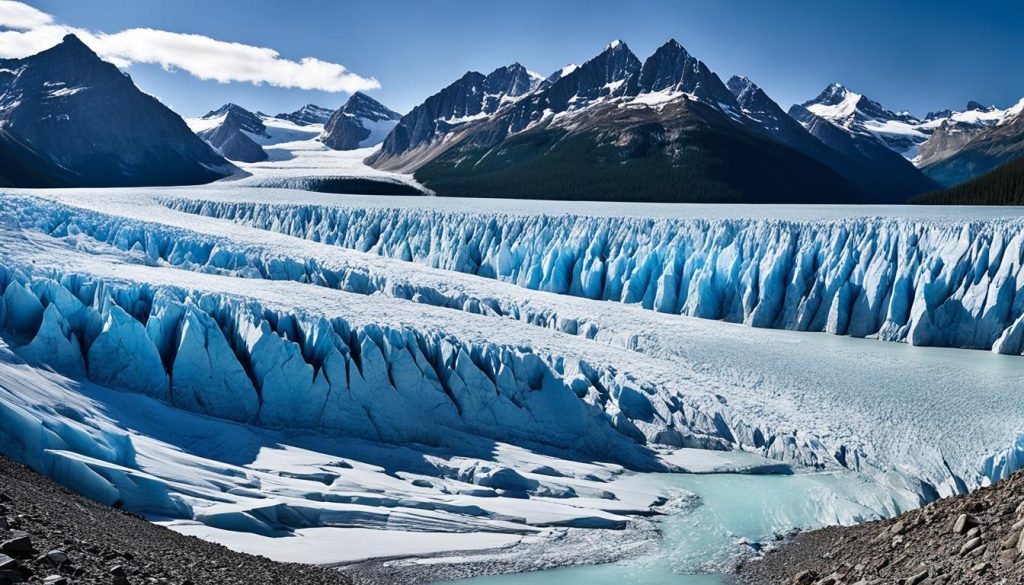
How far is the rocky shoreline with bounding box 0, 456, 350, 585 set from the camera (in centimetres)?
800

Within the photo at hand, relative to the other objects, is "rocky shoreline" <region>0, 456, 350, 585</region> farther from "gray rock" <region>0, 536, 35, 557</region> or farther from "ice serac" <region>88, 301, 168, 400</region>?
"ice serac" <region>88, 301, 168, 400</region>

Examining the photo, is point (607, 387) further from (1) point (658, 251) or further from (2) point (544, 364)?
(1) point (658, 251)

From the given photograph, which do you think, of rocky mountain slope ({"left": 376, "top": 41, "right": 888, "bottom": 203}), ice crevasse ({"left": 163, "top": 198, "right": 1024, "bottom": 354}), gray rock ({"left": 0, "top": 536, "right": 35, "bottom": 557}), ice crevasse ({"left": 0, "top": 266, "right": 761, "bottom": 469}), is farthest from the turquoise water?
rocky mountain slope ({"left": 376, "top": 41, "right": 888, "bottom": 203})

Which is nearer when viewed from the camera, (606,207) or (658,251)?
(658,251)

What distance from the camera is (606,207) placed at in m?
44.0

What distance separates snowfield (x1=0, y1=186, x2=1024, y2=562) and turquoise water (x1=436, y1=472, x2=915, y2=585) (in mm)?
584

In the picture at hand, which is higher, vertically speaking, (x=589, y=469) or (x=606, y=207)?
(x=606, y=207)

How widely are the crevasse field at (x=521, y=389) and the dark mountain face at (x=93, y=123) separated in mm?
117546

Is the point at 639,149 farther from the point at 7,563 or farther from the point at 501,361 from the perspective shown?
the point at 7,563

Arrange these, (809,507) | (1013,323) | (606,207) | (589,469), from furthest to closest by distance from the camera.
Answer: (606,207)
(1013,323)
(589,469)
(809,507)

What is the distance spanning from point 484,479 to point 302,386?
4921 mm

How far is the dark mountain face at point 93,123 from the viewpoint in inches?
5477

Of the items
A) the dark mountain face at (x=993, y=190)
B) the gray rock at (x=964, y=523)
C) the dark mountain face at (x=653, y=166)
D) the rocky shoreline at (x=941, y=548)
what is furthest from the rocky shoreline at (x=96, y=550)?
the dark mountain face at (x=653, y=166)

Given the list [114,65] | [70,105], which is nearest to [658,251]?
[70,105]
